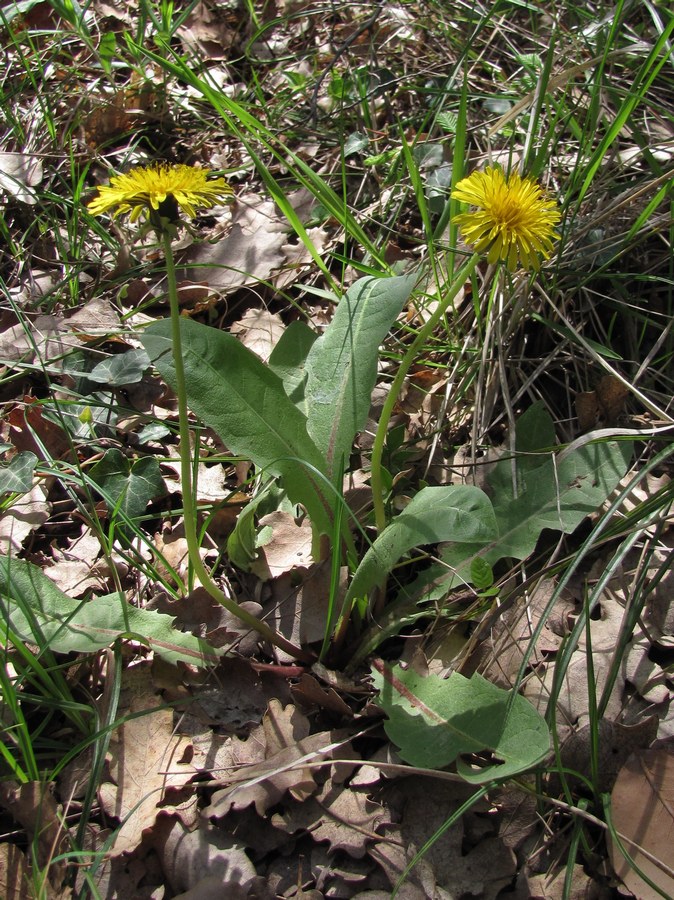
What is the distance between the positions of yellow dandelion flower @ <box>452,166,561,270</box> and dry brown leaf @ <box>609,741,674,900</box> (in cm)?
109

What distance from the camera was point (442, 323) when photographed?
2406 mm

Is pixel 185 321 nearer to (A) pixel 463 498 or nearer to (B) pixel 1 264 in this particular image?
(A) pixel 463 498

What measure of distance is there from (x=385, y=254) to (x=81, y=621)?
5.41 ft

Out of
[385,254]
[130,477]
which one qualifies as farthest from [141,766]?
[385,254]

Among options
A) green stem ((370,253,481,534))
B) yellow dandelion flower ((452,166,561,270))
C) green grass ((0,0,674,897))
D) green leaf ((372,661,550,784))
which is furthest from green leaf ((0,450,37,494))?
yellow dandelion flower ((452,166,561,270))

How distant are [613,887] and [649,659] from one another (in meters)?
0.51

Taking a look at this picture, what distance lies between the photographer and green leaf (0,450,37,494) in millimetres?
2090

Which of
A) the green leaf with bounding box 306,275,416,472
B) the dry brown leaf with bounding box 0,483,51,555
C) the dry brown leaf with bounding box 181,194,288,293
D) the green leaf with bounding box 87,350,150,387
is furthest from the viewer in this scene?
the dry brown leaf with bounding box 181,194,288,293

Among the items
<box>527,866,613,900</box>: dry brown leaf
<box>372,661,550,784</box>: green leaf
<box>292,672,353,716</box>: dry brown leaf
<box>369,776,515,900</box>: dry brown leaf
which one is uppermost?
<box>292,672,353,716</box>: dry brown leaf

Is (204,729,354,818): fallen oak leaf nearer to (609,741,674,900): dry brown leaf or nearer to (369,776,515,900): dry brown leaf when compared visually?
(369,776,515,900): dry brown leaf

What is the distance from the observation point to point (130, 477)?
2143mm

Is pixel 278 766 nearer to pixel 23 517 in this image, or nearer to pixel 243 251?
pixel 23 517

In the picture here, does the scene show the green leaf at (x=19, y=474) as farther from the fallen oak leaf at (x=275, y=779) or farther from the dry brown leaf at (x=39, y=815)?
the fallen oak leaf at (x=275, y=779)

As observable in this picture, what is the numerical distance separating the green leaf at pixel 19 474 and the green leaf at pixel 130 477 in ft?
0.56
